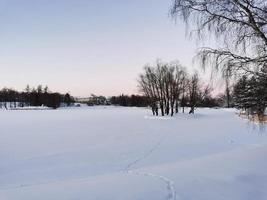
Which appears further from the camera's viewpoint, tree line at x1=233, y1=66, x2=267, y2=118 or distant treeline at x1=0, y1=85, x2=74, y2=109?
distant treeline at x1=0, y1=85, x2=74, y2=109

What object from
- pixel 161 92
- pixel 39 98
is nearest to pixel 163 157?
pixel 161 92

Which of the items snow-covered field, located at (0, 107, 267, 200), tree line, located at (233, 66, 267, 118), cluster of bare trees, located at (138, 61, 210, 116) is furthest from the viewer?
cluster of bare trees, located at (138, 61, 210, 116)

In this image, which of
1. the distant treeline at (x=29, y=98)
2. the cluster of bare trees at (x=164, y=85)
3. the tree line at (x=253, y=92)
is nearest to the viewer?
the tree line at (x=253, y=92)

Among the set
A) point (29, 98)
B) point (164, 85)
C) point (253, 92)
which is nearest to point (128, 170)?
point (253, 92)

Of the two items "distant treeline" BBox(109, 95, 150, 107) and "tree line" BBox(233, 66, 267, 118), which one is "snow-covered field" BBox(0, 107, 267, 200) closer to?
"tree line" BBox(233, 66, 267, 118)

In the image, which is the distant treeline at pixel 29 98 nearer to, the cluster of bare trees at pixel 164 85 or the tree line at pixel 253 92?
the cluster of bare trees at pixel 164 85

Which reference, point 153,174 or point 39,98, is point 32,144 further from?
point 39,98

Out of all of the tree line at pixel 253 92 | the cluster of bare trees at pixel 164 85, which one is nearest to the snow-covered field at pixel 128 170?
the tree line at pixel 253 92

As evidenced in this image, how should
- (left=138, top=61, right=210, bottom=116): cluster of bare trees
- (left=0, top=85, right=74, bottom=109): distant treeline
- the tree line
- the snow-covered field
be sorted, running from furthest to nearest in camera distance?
(left=0, top=85, right=74, bottom=109): distant treeline → (left=138, top=61, right=210, bottom=116): cluster of bare trees → the tree line → the snow-covered field

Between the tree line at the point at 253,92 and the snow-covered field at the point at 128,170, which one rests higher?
the tree line at the point at 253,92

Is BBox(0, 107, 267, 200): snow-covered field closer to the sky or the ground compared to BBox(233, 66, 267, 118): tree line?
closer to the ground

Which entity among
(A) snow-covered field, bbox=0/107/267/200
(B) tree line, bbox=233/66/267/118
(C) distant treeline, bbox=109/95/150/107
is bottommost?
(A) snow-covered field, bbox=0/107/267/200

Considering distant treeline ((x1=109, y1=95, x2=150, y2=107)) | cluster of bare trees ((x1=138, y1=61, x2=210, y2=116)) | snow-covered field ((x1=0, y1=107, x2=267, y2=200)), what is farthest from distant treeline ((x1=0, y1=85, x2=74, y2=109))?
snow-covered field ((x1=0, y1=107, x2=267, y2=200))

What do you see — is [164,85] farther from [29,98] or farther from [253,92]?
[29,98]
